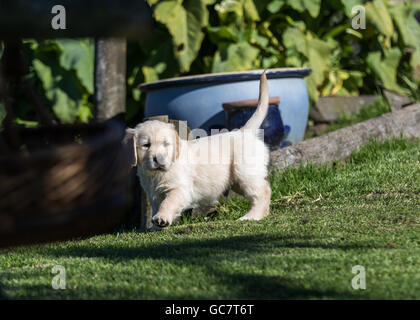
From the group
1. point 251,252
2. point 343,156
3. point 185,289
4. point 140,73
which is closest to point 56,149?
point 185,289

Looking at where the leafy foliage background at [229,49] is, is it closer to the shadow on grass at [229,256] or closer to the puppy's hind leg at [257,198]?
the puppy's hind leg at [257,198]

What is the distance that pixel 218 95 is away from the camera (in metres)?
5.78

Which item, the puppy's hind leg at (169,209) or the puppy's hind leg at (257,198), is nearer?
the puppy's hind leg at (169,209)

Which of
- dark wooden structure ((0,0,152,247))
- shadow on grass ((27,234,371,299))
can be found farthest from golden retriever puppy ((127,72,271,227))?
dark wooden structure ((0,0,152,247))

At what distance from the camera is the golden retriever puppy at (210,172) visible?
3898 millimetres

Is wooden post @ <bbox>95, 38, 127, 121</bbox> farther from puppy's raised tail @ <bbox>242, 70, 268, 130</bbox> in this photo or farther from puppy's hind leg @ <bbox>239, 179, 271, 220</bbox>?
puppy's hind leg @ <bbox>239, 179, 271, 220</bbox>

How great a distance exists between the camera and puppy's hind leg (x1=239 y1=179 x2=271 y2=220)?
402cm

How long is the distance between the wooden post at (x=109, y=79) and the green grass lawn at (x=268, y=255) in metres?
1.66

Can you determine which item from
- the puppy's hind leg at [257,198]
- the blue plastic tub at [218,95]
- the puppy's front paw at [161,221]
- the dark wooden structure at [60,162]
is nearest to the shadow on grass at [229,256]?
the puppy's front paw at [161,221]

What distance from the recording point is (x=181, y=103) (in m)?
5.87

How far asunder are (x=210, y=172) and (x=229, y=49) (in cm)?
285

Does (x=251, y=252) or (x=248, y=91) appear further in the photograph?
(x=248, y=91)

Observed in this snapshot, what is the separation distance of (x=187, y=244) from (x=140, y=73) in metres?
4.42
